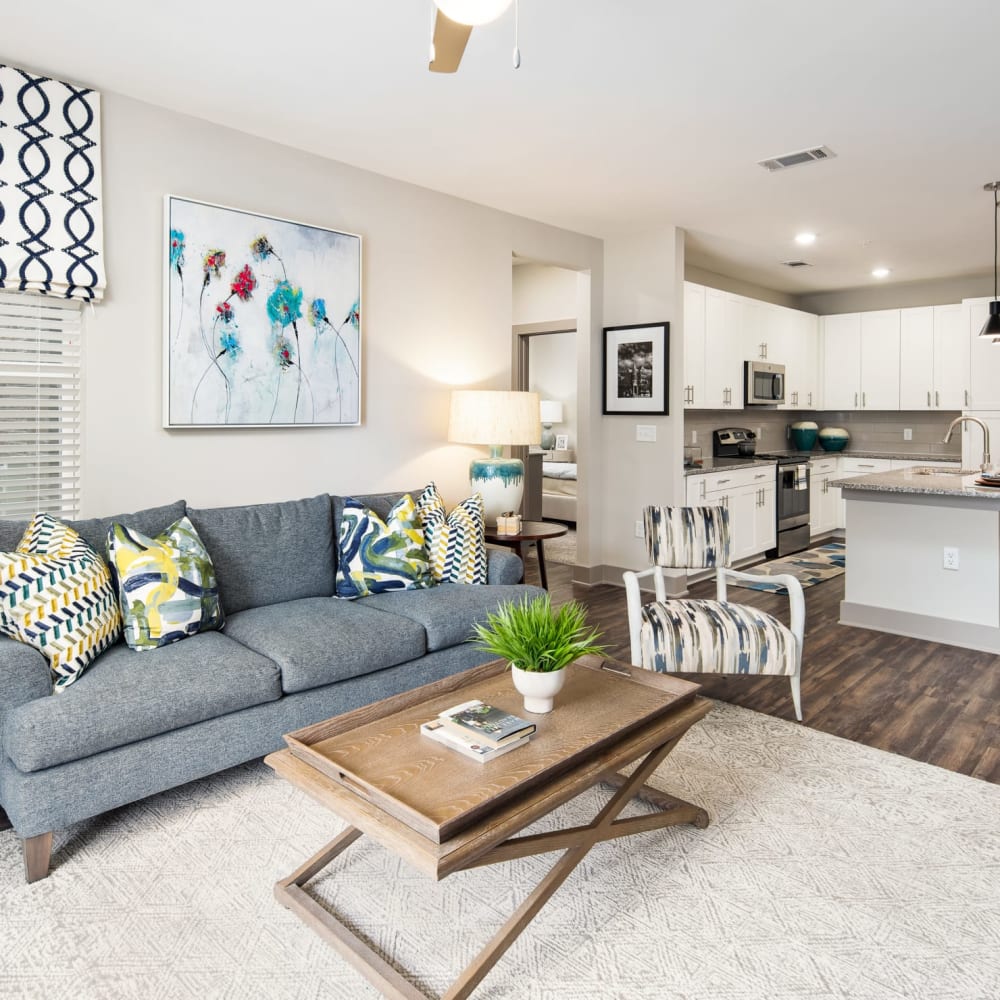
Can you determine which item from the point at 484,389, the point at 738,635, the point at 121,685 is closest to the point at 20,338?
the point at 121,685

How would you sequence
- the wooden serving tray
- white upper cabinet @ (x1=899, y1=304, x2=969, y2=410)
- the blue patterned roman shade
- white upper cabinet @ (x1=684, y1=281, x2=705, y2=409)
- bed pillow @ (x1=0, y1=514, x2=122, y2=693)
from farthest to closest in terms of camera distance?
white upper cabinet @ (x1=899, y1=304, x2=969, y2=410), white upper cabinet @ (x1=684, y1=281, x2=705, y2=409), the blue patterned roman shade, bed pillow @ (x1=0, y1=514, x2=122, y2=693), the wooden serving tray

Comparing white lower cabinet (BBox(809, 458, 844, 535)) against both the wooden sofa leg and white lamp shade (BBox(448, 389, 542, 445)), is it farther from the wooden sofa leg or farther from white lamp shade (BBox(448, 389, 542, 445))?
the wooden sofa leg

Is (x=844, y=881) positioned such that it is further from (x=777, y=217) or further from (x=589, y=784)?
(x=777, y=217)

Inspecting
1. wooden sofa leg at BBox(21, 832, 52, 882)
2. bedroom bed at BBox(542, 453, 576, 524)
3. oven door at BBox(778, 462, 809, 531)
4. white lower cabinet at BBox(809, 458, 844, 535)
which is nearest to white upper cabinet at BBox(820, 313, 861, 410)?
white lower cabinet at BBox(809, 458, 844, 535)

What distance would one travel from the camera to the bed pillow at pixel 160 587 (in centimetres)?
255

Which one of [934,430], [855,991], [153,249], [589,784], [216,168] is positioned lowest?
[855,991]

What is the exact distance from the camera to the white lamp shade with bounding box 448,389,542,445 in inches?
161

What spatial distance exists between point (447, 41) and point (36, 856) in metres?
2.34

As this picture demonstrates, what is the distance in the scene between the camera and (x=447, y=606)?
10.3ft

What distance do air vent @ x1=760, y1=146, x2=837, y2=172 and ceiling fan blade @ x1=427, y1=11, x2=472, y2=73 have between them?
2.54 meters

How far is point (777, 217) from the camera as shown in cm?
490

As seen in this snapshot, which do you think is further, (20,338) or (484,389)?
(484,389)

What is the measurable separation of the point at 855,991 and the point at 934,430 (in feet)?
23.5

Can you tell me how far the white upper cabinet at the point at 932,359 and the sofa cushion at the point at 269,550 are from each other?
6.14 m
